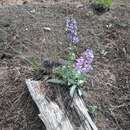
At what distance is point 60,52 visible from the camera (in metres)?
4.18

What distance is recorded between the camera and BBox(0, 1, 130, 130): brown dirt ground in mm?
3449

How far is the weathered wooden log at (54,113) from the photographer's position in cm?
304

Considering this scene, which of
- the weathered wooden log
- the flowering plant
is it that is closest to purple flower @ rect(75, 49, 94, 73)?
the flowering plant

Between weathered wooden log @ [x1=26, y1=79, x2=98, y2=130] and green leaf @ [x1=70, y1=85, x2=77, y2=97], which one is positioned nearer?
weathered wooden log @ [x1=26, y1=79, x2=98, y2=130]

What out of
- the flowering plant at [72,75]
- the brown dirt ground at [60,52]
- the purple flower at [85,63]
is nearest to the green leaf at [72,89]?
the flowering plant at [72,75]

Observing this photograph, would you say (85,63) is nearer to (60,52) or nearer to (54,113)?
(54,113)

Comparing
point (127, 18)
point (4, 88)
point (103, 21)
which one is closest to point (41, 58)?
point (4, 88)

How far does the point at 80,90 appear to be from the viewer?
334 cm

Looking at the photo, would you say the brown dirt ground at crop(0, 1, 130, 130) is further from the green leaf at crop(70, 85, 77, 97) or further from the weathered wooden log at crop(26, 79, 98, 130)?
the green leaf at crop(70, 85, 77, 97)

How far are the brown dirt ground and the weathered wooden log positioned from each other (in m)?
0.16

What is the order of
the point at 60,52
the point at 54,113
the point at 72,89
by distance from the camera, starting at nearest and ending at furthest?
the point at 54,113
the point at 72,89
the point at 60,52

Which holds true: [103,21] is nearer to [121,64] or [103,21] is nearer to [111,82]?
Answer: [121,64]

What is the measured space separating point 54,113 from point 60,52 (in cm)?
122

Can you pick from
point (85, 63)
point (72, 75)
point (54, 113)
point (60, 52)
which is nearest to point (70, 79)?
point (72, 75)
